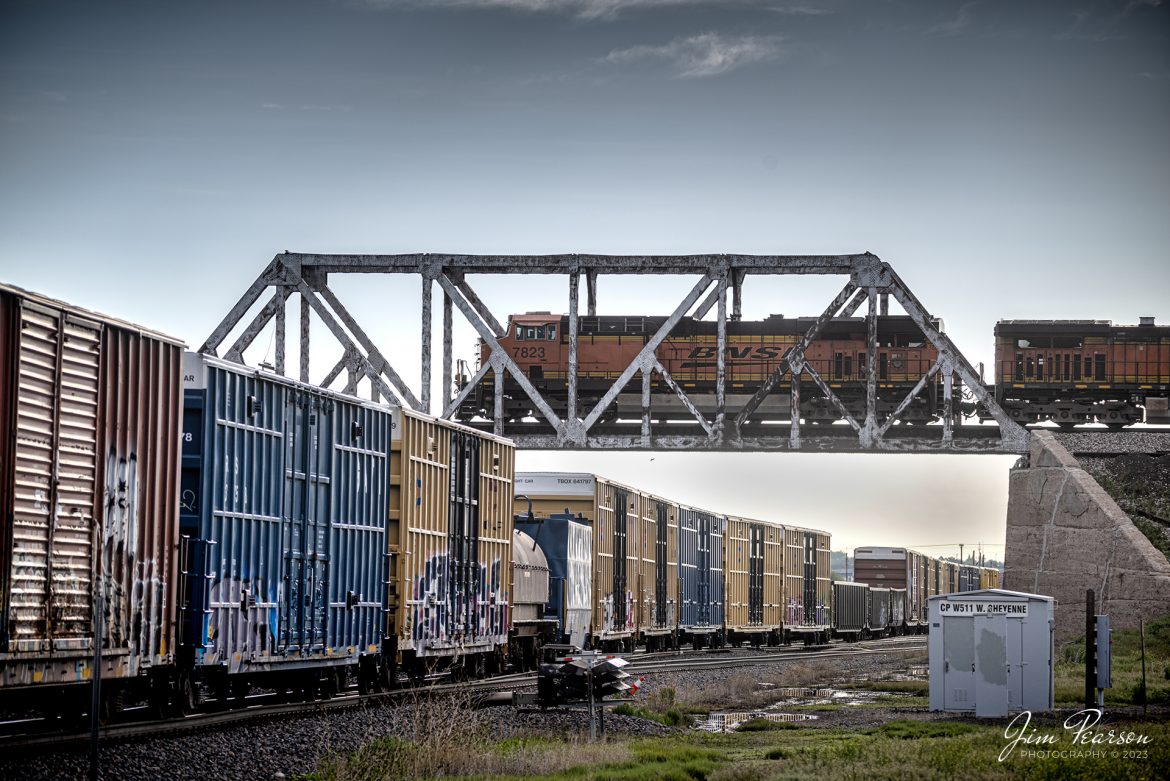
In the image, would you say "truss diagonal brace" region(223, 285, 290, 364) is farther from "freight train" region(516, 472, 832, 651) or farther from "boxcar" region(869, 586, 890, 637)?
"boxcar" region(869, 586, 890, 637)

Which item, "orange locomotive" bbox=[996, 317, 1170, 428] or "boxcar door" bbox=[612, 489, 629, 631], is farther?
"orange locomotive" bbox=[996, 317, 1170, 428]

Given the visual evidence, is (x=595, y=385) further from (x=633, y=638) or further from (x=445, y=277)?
(x=633, y=638)

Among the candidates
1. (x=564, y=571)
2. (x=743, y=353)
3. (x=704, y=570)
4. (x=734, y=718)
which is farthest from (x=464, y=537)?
(x=743, y=353)

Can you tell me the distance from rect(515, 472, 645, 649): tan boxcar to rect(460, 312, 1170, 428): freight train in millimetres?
17703

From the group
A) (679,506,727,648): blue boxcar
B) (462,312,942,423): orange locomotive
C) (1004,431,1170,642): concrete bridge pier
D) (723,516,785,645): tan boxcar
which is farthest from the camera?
(462,312,942,423): orange locomotive

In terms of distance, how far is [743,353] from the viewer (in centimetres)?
5684

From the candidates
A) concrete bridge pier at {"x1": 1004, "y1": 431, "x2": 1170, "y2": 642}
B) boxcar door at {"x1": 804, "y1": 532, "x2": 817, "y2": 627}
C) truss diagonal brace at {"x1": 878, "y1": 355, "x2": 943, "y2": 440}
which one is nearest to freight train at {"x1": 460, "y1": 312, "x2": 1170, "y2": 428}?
truss diagonal brace at {"x1": 878, "y1": 355, "x2": 943, "y2": 440}

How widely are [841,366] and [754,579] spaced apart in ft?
31.2

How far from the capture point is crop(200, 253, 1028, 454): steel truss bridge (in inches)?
2125

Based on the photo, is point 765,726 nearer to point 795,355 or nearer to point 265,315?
point 795,355

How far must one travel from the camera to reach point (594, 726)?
16984mm

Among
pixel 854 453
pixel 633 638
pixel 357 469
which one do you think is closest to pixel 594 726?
pixel 357 469

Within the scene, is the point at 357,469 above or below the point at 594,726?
above

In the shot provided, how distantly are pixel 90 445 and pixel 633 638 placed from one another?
27.9 meters
